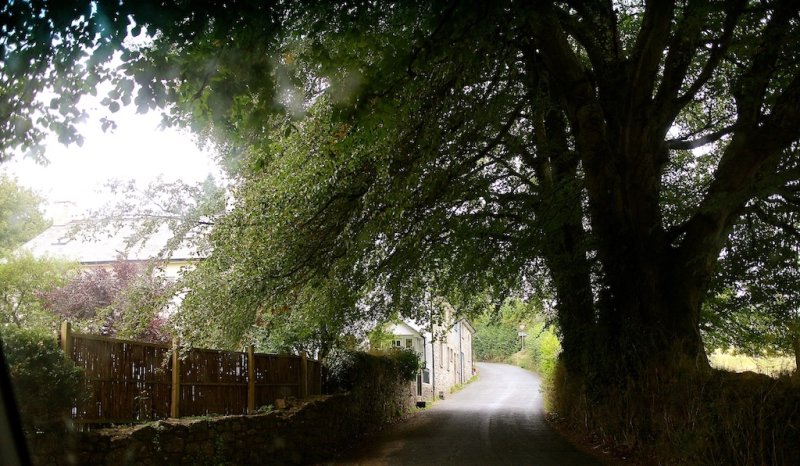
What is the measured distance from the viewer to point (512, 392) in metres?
35.7

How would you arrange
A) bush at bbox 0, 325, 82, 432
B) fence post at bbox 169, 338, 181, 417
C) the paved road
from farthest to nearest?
the paved road < fence post at bbox 169, 338, 181, 417 < bush at bbox 0, 325, 82, 432

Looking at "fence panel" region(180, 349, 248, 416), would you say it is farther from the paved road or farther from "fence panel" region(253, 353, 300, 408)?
the paved road

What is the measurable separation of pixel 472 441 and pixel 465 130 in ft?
25.1

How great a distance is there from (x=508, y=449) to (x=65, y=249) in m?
16.6

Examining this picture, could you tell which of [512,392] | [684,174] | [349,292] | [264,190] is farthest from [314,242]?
[512,392]

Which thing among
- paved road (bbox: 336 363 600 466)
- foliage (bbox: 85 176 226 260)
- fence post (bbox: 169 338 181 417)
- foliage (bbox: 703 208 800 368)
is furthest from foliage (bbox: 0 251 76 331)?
foliage (bbox: 703 208 800 368)

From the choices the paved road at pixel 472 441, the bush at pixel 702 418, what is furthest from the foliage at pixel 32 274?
the bush at pixel 702 418

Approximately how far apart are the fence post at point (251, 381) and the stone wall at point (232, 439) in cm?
44

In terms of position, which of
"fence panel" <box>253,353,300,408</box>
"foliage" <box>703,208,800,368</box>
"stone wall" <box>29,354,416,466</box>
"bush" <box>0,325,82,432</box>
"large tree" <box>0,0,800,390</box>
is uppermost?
"large tree" <box>0,0,800,390</box>

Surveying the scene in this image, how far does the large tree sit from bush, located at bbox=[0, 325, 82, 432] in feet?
6.28

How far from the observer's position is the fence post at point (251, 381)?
11352 mm

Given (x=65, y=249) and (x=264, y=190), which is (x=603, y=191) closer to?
(x=264, y=190)

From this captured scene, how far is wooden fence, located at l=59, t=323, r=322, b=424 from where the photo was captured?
7.30 metres

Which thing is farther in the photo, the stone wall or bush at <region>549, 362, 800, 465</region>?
bush at <region>549, 362, 800, 465</region>
